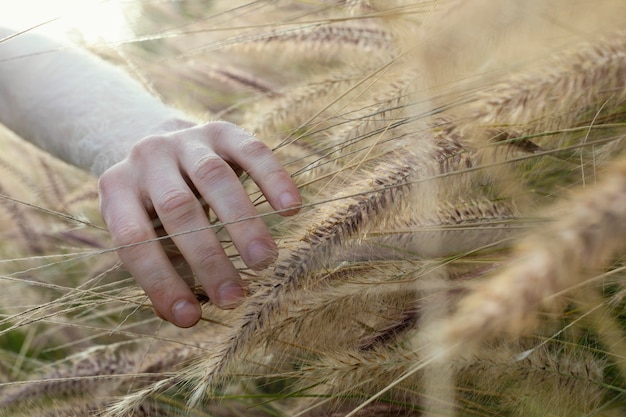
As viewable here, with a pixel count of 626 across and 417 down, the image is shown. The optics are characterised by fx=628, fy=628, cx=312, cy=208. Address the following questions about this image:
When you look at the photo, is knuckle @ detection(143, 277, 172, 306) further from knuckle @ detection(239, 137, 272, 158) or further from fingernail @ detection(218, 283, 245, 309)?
knuckle @ detection(239, 137, 272, 158)

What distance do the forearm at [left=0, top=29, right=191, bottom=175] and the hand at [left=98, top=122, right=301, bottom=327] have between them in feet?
0.84

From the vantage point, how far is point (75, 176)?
4.88 ft

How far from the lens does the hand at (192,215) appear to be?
2.14 feet

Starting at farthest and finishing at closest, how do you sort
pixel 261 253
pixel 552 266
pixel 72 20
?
pixel 72 20 → pixel 261 253 → pixel 552 266

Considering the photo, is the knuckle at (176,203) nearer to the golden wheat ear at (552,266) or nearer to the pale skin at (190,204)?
the pale skin at (190,204)

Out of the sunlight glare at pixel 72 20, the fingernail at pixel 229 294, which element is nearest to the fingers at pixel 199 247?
the fingernail at pixel 229 294

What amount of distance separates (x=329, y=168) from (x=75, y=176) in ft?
2.99

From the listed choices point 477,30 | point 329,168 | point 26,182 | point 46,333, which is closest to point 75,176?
point 26,182

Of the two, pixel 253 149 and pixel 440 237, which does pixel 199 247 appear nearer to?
pixel 253 149

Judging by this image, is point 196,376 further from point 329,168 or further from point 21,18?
point 21,18

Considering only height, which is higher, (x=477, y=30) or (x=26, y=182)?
(x=477, y=30)

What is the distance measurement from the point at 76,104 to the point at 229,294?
62 centimetres

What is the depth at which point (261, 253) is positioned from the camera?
2.09ft

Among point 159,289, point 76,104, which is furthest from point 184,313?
point 76,104
